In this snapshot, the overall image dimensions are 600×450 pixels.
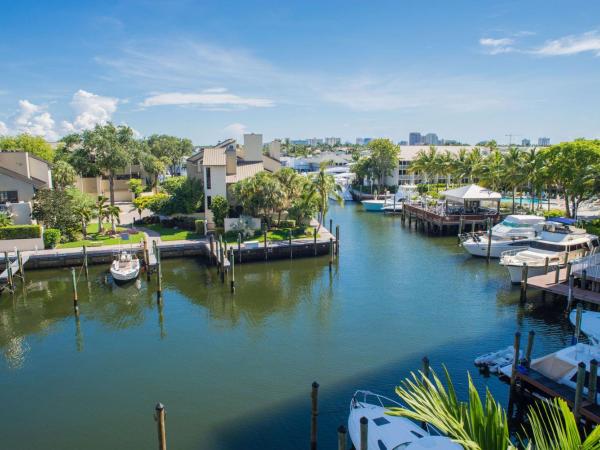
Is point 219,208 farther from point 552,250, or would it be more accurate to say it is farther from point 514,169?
point 514,169

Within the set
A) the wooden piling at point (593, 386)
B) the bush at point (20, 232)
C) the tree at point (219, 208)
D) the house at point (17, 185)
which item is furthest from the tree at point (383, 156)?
the wooden piling at point (593, 386)

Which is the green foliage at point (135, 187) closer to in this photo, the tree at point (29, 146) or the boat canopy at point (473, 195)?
the tree at point (29, 146)

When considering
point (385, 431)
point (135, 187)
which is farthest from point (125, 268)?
point (135, 187)

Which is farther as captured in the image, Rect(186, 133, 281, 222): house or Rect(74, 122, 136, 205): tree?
Rect(74, 122, 136, 205): tree

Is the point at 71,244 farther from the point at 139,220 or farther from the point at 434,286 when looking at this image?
the point at 434,286

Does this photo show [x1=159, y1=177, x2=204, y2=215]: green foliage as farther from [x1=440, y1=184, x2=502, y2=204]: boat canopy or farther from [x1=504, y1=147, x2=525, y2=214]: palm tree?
[x1=504, y1=147, x2=525, y2=214]: palm tree

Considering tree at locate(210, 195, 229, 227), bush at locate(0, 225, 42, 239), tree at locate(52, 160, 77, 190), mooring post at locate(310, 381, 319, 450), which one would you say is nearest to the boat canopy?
tree at locate(210, 195, 229, 227)
